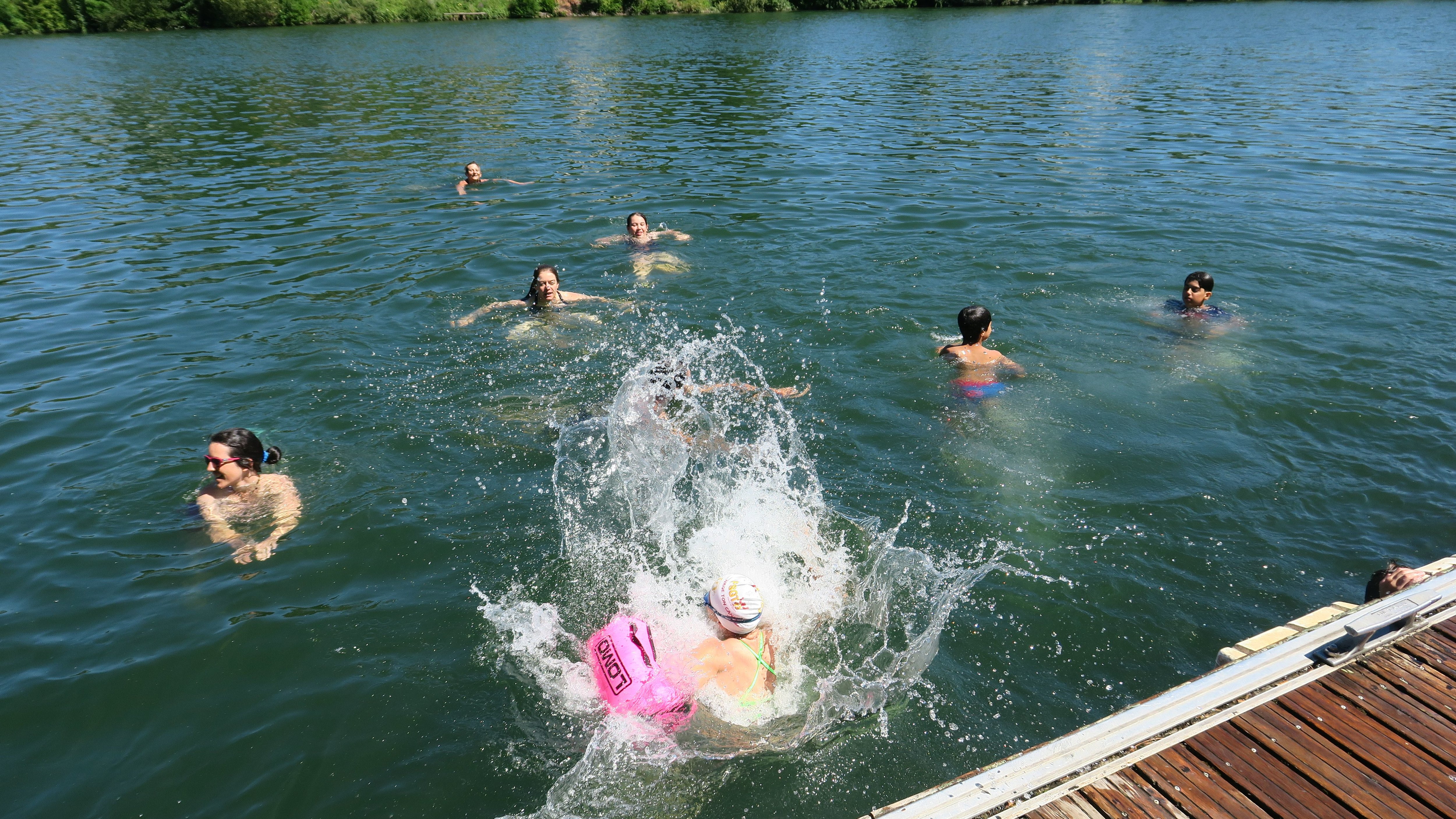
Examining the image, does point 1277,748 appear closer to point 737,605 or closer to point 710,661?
point 737,605

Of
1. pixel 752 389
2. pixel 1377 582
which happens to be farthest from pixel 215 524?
pixel 1377 582

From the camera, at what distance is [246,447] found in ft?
24.1

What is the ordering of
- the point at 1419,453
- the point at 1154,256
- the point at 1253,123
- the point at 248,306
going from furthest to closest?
the point at 1253,123 → the point at 1154,256 → the point at 248,306 → the point at 1419,453

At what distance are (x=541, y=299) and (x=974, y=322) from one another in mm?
5834

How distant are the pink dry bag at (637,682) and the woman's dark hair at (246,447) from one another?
423 cm

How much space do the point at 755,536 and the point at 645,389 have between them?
2432mm

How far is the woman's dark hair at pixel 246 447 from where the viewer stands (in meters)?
7.24

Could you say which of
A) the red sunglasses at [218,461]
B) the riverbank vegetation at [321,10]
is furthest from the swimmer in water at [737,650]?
the riverbank vegetation at [321,10]

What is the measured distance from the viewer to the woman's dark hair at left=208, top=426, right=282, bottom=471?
7.24m

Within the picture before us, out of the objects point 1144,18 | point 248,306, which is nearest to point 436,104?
point 248,306

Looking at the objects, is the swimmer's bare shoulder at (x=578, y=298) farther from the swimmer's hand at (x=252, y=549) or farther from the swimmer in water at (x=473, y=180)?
the swimmer in water at (x=473, y=180)

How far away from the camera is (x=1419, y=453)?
792 centimetres

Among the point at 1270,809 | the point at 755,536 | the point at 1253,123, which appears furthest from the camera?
the point at 1253,123

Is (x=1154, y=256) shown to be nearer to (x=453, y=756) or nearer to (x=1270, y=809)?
(x=1270, y=809)
